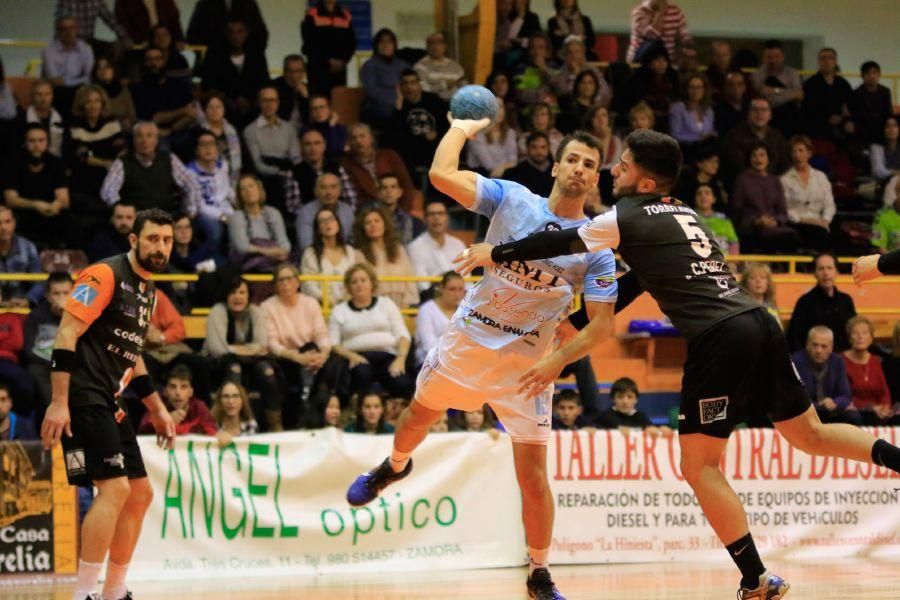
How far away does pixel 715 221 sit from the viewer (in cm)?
1441

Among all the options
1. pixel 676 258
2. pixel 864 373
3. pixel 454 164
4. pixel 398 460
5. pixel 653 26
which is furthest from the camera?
pixel 653 26

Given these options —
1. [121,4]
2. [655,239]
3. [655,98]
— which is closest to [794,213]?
[655,98]

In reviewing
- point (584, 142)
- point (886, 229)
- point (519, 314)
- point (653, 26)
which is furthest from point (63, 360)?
point (653, 26)

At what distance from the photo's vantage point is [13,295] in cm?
1226

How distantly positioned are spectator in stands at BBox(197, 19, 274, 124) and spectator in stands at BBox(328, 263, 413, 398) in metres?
3.74

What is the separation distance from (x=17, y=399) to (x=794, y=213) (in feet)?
30.7

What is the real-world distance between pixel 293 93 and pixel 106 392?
8.31 meters

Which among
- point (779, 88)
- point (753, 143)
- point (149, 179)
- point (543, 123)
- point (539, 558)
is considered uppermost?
point (779, 88)

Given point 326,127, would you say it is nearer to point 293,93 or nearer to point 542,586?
point 293,93

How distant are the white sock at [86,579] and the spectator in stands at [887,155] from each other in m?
12.8

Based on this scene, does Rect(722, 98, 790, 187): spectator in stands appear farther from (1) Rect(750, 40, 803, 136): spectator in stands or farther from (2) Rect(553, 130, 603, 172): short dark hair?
(2) Rect(553, 130, 603, 172): short dark hair

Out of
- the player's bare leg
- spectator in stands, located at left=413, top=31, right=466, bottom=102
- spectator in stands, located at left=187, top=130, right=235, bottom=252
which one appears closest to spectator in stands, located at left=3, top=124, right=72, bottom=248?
spectator in stands, located at left=187, top=130, right=235, bottom=252

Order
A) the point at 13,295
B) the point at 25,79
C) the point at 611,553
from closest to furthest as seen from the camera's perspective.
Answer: the point at 611,553 → the point at 13,295 → the point at 25,79

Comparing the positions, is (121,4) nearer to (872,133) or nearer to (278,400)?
(278,400)
